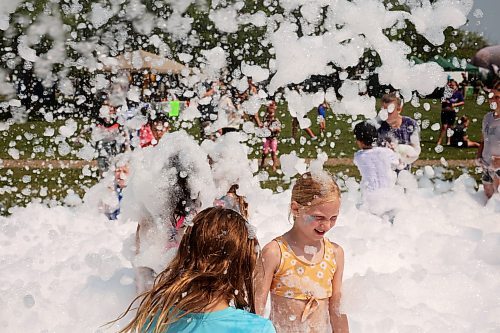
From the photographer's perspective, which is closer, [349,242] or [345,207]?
[349,242]

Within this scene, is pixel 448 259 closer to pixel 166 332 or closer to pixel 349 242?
pixel 349 242

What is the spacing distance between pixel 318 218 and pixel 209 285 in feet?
3.00

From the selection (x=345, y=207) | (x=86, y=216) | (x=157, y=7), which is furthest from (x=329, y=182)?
(x=157, y=7)

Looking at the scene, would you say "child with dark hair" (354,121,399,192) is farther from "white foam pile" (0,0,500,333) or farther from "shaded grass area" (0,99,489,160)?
"shaded grass area" (0,99,489,160)

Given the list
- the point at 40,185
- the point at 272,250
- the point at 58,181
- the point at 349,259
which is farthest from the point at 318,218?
the point at 58,181

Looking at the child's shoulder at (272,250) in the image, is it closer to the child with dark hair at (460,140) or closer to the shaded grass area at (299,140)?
the shaded grass area at (299,140)

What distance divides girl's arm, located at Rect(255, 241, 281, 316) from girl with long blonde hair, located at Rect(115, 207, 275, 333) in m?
0.67

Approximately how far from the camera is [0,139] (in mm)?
17234

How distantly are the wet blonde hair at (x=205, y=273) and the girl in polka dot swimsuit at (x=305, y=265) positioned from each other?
0.74 metres

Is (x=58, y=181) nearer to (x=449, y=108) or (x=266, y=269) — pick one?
(x=449, y=108)

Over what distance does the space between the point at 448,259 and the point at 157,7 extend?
8153 millimetres

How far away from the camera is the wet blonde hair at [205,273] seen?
183 cm

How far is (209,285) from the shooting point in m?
1.85

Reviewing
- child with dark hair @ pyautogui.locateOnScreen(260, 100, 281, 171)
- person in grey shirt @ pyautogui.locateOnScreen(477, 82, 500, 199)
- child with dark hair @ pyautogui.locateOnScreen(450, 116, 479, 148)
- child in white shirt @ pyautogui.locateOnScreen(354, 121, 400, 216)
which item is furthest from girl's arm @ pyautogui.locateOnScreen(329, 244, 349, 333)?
child with dark hair @ pyautogui.locateOnScreen(450, 116, 479, 148)
